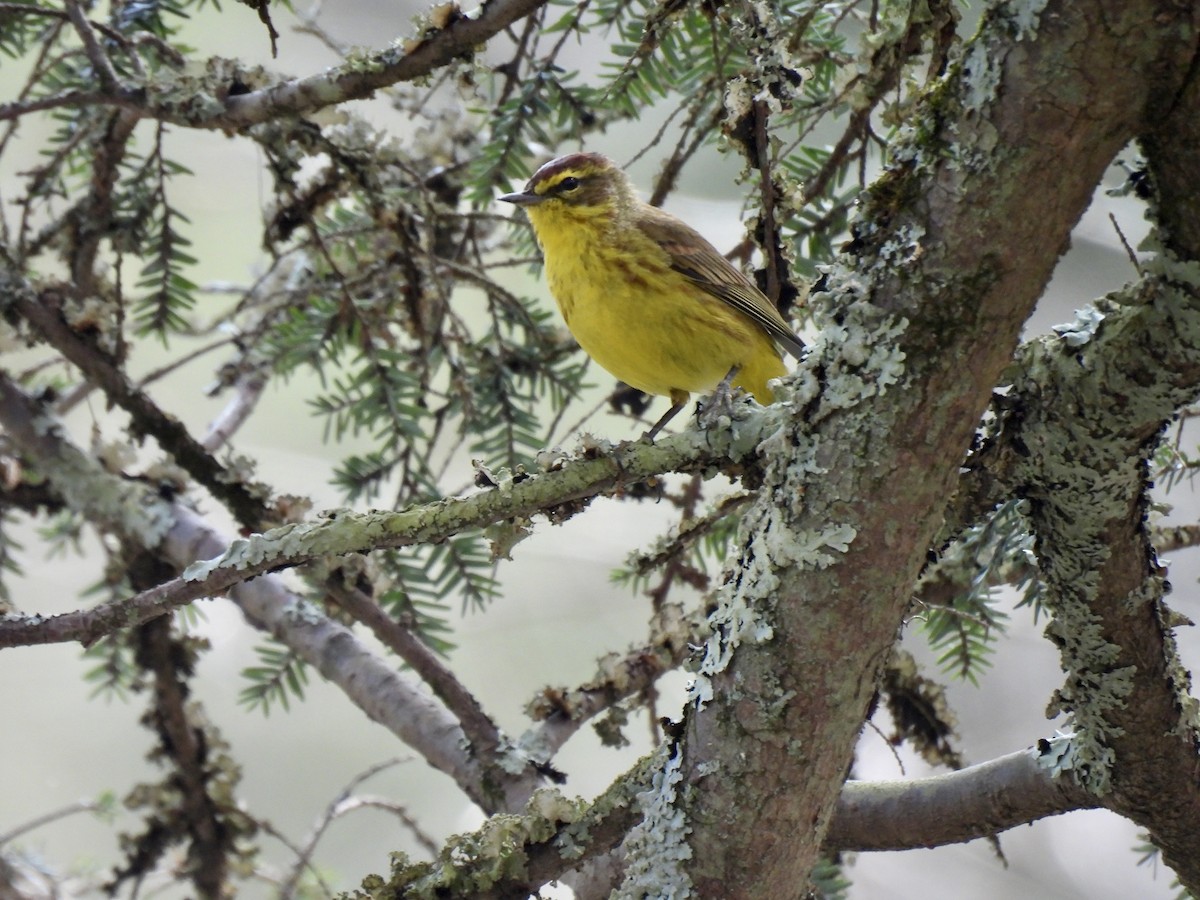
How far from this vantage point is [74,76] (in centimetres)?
252

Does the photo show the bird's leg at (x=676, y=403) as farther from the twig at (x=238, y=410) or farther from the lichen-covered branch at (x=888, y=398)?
the lichen-covered branch at (x=888, y=398)

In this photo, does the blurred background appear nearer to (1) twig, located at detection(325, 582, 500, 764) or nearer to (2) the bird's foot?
(1) twig, located at detection(325, 582, 500, 764)

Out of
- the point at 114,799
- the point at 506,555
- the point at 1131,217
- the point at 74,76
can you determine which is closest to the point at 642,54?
the point at 506,555

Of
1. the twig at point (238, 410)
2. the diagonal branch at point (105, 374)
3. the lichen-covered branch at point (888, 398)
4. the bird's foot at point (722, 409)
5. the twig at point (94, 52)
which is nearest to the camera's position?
the lichen-covered branch at point (888, 398)

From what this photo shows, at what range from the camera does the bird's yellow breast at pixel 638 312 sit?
2633mm

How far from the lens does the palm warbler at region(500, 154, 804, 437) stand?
8.67 ft

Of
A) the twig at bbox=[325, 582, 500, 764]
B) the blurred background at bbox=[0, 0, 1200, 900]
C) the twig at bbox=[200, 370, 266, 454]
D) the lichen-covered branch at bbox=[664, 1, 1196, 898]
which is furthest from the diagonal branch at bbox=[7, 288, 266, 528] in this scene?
the blurred background at bbox=[0, 0, 1200, 900]

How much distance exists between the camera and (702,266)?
2781 millimetres

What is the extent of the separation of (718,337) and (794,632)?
63.6 inches

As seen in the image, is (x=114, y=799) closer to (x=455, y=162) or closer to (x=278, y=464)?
(x=455, y=162)

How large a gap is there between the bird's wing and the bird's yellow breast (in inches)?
1.0

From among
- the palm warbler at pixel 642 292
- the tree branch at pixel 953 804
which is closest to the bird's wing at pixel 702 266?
the palm warbler at pixel 642 292

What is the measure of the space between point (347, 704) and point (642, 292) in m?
4.12

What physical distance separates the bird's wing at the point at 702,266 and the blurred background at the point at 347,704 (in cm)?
Answer: 186
